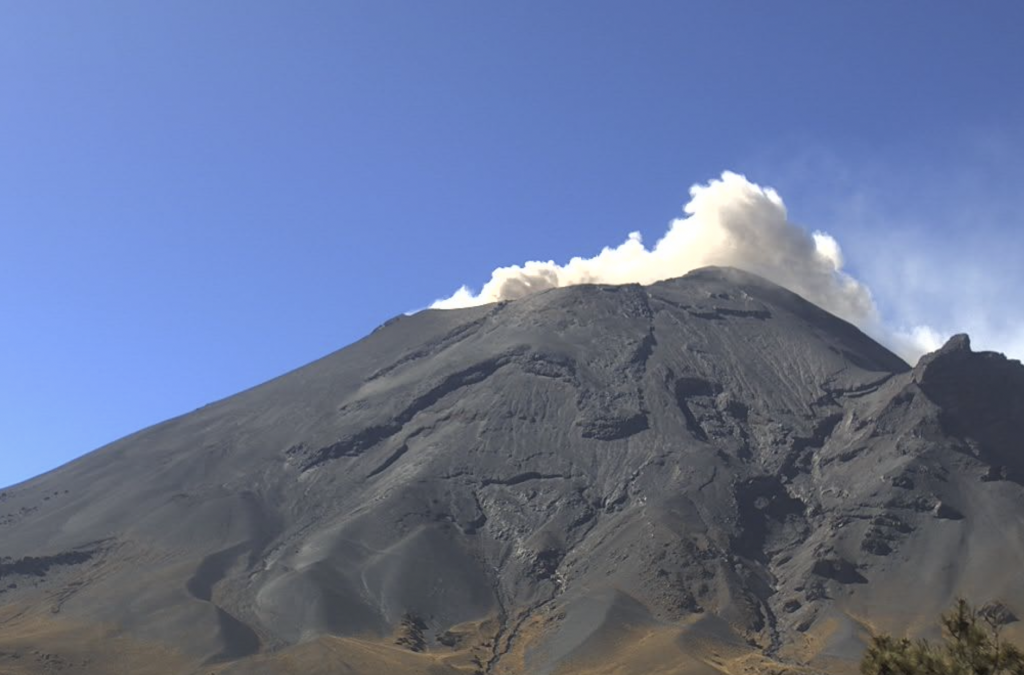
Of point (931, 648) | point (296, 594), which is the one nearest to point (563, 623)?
point (296, 594)

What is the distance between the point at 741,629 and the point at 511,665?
3556cm

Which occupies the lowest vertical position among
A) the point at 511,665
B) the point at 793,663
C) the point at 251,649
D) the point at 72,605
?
the point at 793,663

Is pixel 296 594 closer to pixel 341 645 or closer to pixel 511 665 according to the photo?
pixel 341 645

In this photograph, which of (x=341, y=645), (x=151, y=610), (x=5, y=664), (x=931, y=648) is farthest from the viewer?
(x=151, y=610)

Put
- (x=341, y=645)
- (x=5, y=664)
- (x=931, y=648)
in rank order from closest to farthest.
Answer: (x=931, y=648) → (x=5, y=664) → (x=341, y=645)

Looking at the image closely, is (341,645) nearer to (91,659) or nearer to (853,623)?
(91,659)

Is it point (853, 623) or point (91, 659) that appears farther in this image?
point (853, 623)

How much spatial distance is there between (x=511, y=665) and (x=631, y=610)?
21.0 metres

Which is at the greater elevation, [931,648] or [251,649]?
[251,649]

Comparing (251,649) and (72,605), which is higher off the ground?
(72,605)

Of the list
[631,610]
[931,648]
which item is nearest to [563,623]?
[631,610]

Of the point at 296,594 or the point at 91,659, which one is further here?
the point at 296,594

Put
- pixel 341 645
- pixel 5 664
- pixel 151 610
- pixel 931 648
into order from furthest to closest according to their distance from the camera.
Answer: pixel 151 610
pixel 341 645
pixel 5 664
pixel 931 648

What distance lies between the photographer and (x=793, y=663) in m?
186
